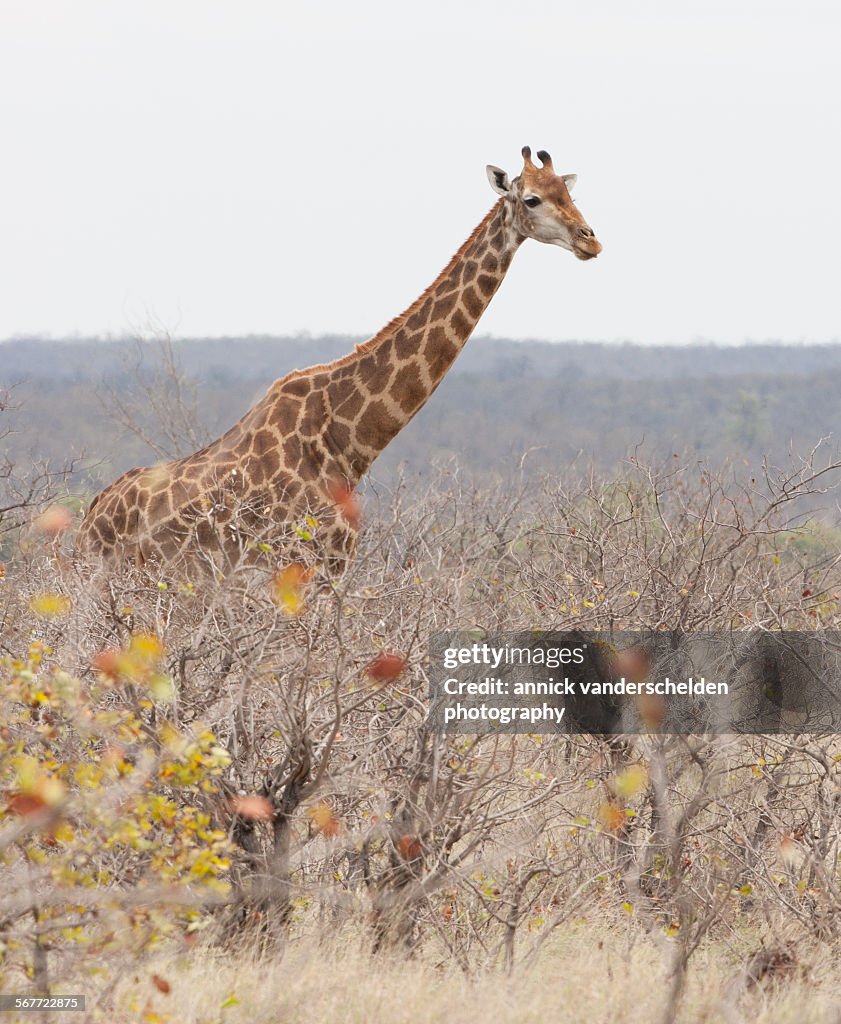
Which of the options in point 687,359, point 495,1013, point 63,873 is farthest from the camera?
point 687,359

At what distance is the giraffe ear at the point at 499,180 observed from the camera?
8953 mm

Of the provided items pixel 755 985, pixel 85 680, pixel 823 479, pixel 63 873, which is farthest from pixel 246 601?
pixel 823 479

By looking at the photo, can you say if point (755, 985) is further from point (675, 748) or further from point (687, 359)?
point (687, 359)

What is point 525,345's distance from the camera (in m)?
99.6

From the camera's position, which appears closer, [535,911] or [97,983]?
[97,983]

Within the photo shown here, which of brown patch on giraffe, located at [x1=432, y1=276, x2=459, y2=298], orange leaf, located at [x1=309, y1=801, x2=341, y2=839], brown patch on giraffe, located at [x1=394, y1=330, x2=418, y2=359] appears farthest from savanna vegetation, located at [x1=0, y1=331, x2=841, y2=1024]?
brown patch on giraffe, located at [x1=432, y1=276, x2=459, y2=298]

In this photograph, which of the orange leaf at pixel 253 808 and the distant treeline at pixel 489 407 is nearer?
the orange leaf at pixel 253 808

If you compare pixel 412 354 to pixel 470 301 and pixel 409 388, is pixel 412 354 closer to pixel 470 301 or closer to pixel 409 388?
pixel 409 388

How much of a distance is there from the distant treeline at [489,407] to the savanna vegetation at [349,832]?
15.7m

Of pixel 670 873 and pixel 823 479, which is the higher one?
pixel 823 479

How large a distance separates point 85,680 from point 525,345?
9426 cm

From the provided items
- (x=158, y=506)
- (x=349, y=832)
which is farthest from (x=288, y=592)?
(x=158, y=506)

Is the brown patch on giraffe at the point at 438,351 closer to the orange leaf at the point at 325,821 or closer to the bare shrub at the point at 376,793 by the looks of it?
the bare shrub at the point at 376,793

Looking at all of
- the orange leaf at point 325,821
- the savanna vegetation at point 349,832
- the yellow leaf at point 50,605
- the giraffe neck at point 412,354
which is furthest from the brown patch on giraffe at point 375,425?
the orange leaf at point 325,821
